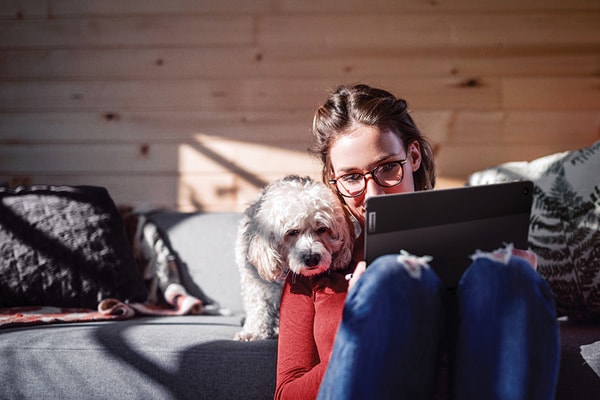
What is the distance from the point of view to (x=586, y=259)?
1.53 meters

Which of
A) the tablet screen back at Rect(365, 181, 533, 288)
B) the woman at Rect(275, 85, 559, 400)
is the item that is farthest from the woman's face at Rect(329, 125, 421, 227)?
the woman at Rect(275, 85, 559, 400)

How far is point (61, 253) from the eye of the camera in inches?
74.2

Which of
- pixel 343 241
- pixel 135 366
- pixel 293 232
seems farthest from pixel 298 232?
pixel 135 366

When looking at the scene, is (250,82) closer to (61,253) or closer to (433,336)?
(61,253)

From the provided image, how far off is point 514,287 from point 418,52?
1693 millimetres

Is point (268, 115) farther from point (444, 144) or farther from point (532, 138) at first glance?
point (532, 138)

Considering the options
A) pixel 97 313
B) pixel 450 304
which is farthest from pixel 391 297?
pixel 97 313

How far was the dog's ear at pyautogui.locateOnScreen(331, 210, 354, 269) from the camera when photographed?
4.42 ft

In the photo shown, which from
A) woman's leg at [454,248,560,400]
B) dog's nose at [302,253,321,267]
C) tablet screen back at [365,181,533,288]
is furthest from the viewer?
dog's nose at [302,253,321,267]

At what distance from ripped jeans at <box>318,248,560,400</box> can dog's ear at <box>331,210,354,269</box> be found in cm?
42

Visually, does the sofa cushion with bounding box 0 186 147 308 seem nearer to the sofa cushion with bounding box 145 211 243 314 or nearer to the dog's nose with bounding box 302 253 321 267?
the sofa cushion with bounding box 145 211 243 314

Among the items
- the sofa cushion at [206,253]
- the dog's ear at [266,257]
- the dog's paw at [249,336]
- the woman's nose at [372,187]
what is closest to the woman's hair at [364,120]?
the woman's nose at [372,187]

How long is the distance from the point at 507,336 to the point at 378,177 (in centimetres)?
55

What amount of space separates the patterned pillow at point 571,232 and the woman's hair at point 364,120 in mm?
422
